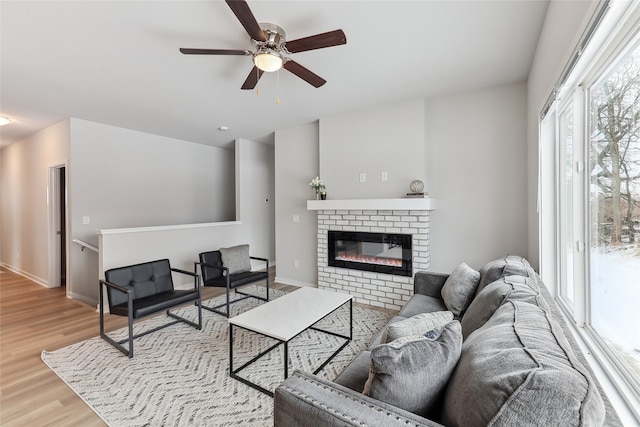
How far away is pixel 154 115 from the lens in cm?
392

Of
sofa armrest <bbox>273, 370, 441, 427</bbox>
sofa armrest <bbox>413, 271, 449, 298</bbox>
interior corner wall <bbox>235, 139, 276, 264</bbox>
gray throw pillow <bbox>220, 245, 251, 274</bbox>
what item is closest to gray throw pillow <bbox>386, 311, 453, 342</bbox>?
sofa armrest <bbox>273, 370, 441, 427</bbox>

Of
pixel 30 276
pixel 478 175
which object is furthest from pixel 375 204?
pixel 30 276

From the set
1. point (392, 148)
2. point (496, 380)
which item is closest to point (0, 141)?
point (392, 148)

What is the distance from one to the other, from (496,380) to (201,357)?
2.38 meters

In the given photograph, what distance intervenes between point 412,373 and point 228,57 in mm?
2693

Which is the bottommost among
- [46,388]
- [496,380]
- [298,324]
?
[46,388]

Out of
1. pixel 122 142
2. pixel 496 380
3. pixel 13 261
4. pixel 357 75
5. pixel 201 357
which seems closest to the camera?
pixel 496 380

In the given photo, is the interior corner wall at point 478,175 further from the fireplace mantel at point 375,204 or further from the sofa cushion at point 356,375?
the sofa cushion at point 356,375

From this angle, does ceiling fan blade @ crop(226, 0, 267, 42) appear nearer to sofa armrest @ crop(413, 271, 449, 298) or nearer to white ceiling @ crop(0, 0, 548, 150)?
white ceiling @ crop(0, 0, 548, 150)

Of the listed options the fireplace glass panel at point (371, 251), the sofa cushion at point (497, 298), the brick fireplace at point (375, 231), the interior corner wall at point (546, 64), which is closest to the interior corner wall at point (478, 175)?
the interior corner wall at point (546, 64)

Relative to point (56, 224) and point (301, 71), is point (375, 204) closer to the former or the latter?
point (301, 71)

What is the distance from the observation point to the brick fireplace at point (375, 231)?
3.43 meters

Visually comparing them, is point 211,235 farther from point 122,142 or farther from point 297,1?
point 297,1

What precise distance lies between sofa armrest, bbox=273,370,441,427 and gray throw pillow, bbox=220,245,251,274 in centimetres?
284
